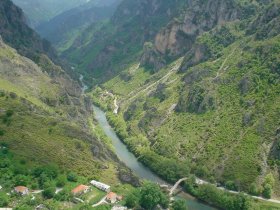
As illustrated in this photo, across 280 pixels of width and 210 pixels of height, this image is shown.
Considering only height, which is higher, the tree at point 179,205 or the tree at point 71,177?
the tree at point 179,205

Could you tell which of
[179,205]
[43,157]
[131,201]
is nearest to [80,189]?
[131,201]

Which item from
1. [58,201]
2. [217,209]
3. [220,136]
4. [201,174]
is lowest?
[58,201]

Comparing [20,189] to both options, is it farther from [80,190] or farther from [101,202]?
[101,202]

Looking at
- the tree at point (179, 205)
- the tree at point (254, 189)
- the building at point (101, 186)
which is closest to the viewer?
the tree at point (179, 205)

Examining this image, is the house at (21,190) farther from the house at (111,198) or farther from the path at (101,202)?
the house at (111,198)

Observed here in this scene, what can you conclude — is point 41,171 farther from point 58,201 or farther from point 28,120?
point 28,120

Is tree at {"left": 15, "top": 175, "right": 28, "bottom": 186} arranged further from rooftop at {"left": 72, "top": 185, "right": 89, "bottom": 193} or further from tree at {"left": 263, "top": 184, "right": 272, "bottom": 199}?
tree at {"left": 263, "top": 184, "right": 272, "bottom": 199}

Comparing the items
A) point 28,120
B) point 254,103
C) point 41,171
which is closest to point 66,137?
point 28,120

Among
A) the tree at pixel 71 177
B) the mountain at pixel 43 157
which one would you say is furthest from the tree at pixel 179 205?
the tree at pixel 71 177

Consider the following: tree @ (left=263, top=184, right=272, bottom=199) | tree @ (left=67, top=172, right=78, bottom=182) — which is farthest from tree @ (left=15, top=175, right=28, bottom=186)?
tree @ (left=263, top=184, right=272, bottom=199)
